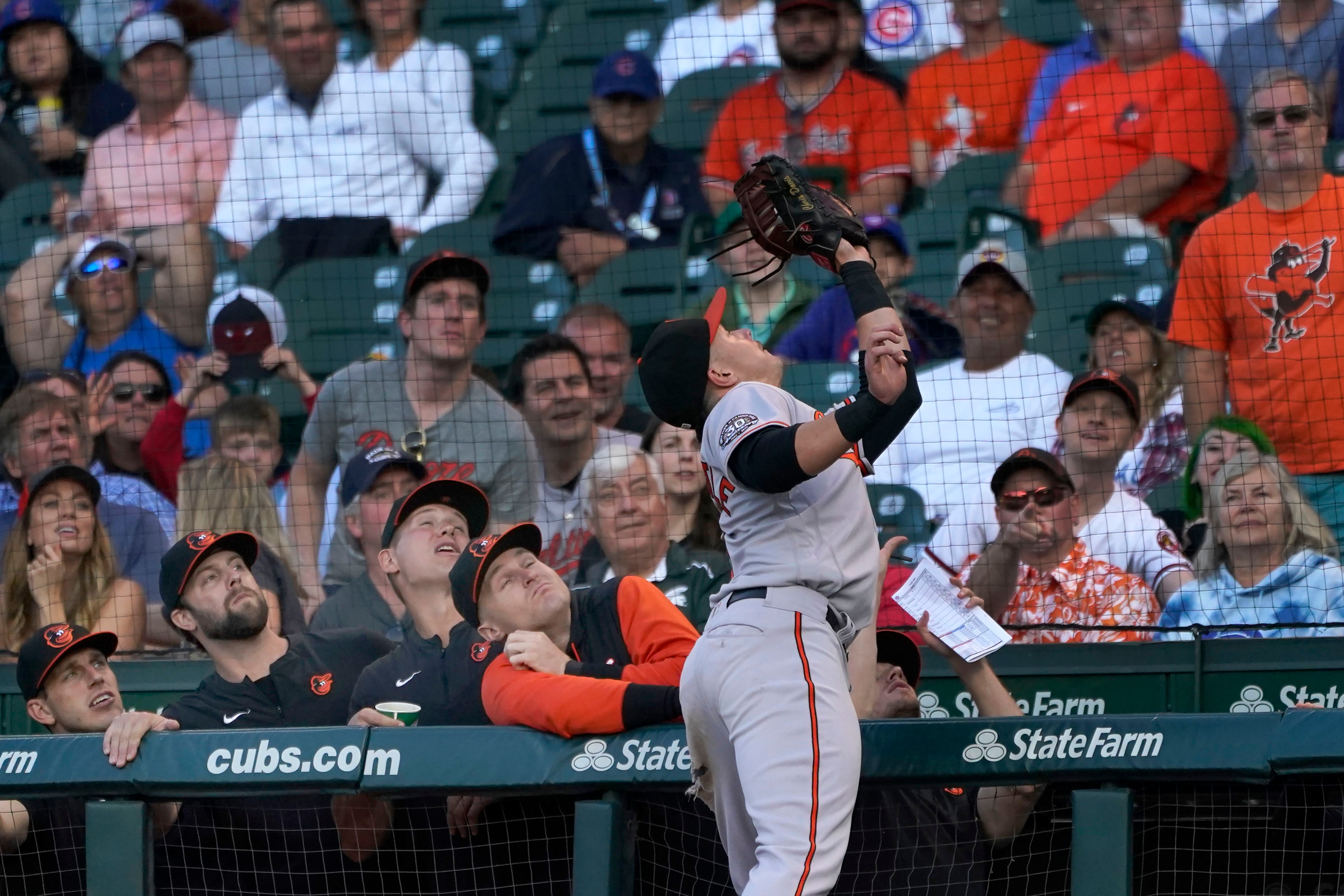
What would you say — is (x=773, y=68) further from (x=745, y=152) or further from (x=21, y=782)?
(x=21, y=782)

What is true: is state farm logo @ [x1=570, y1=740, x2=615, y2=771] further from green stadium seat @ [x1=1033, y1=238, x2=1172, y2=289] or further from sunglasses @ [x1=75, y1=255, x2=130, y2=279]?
sunglasses @ [x1=75, y1=255, x2=130, y2=279]

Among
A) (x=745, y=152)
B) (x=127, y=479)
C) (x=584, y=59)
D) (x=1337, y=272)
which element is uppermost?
(x=584, y=59)

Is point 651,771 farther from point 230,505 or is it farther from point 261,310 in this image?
point 261,310

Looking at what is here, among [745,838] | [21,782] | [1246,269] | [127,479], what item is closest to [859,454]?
[745,838]

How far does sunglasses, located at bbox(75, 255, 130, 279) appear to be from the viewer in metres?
6.59

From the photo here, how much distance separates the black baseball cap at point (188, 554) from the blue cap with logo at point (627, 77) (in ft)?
10.4

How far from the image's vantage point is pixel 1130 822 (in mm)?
2883

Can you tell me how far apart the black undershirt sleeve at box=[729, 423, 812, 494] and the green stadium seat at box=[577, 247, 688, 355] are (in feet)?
12.2

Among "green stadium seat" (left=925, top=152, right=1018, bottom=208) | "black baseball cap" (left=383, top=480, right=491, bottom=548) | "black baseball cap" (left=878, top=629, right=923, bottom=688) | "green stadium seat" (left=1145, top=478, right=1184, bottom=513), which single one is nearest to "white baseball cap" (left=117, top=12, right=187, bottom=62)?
"green stadium seat" (left=925, top=152, right=1018, bottom=208)

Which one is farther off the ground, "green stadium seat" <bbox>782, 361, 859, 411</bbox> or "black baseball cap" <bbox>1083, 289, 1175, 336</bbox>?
"black baseball cap" <bbox>1083, 289, 1175, 336</bbox>

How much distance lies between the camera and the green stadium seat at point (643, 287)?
645 cm

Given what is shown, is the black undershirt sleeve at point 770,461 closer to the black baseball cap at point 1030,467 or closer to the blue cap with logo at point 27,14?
the black baseball cap at point 1030,467

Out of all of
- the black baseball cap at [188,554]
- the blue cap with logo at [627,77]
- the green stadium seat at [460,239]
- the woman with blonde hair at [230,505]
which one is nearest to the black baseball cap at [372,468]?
the woman with blonde hair at [230,505]

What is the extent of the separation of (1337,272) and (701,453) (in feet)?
11.0
